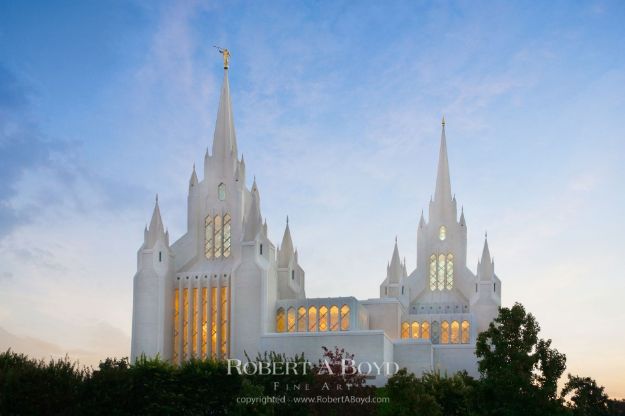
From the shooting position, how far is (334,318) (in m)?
47.8

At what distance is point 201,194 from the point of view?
174 ft

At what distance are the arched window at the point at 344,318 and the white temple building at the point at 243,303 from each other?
62 mm

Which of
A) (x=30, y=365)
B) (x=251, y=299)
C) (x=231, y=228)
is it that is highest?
(x=231, y=228)

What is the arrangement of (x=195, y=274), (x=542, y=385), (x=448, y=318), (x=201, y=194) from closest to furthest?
(x=542, y=385), (x=195, y=274), (x=201, y=194), (x=448, y=318)

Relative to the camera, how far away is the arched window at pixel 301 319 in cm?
4775

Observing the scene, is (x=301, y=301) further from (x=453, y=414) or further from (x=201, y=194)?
(x=453, y=414)

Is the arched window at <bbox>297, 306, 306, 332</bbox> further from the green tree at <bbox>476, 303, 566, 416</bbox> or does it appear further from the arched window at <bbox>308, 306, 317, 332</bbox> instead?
the green tree at <bbox>476, 303, 566, 416</bbox>

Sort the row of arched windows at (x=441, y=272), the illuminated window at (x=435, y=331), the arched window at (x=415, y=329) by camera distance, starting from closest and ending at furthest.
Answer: the illuminated window at (x=435, y=331) → the arched window at (x=415, y=329) → the row of arched windows at (x=441, y=272)

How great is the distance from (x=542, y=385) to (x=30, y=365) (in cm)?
2022

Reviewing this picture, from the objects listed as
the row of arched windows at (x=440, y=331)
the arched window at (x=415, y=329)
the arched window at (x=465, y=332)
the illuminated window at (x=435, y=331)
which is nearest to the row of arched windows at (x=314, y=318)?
the row of arched windows at (x=440, y=331)

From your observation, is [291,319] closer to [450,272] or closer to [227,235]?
[227,235]

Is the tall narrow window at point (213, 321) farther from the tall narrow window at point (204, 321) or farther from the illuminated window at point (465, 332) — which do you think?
the illuminated window at point (465, 332)

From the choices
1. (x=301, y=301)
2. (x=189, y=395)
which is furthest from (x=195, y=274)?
(x=189, y=395)

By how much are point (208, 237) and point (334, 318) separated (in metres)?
10.5
